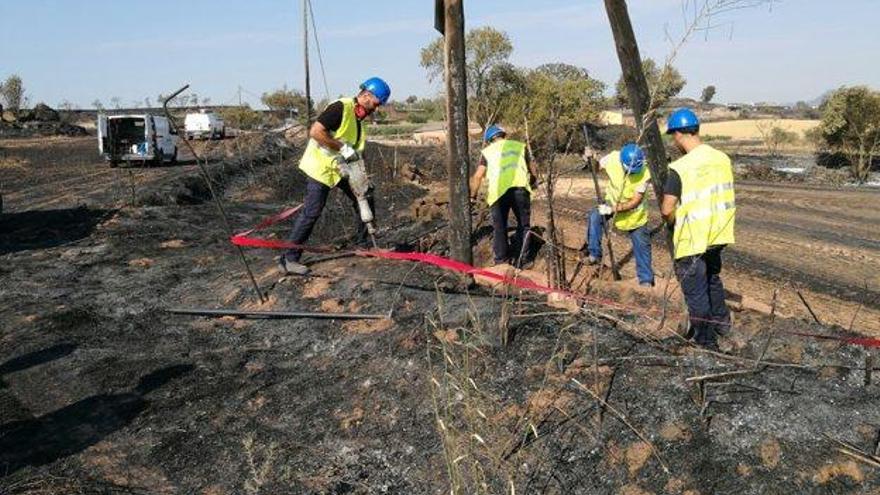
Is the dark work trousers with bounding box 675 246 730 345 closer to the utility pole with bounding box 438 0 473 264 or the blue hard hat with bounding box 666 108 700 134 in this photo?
the blue hard hat with bounding box 666 108 700 134

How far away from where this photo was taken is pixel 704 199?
176 inches

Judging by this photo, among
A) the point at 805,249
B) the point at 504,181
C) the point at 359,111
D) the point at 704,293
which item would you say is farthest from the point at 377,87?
the point at 805,249

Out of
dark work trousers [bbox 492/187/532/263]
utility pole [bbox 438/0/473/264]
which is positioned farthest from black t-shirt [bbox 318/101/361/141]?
dark work trousers [bbox 492/187/532/263]

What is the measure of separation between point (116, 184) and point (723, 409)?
49.0ft

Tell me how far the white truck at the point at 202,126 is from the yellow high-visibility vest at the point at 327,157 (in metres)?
31.1

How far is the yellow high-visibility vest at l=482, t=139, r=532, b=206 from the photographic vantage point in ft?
22.0

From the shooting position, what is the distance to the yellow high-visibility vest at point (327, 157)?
5855mm

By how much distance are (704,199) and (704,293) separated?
23.2 inches

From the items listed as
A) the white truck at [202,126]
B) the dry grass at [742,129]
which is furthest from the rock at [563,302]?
the dry grass at [742,129]

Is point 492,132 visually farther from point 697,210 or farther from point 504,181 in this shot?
point 697,210

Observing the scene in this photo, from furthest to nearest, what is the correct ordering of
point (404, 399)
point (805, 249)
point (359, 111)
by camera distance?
1. point (805, 249)
2. point (359, 111)
3. point (404, 399)

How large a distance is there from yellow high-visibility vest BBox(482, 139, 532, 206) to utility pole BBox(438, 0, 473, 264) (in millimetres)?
1316

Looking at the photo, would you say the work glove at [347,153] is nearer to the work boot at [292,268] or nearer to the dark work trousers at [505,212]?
the work boot at [292,268]

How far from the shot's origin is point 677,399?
3355 mm
